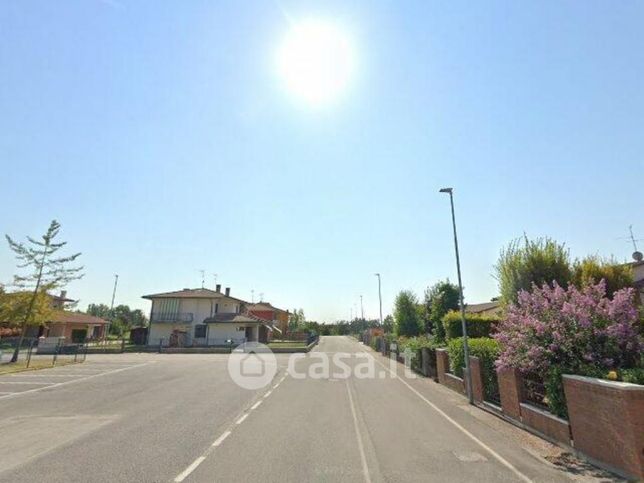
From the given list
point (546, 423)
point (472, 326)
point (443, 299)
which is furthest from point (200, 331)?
point (546, 423)

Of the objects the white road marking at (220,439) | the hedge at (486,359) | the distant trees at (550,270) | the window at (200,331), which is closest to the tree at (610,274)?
the distant trees at (550,270)

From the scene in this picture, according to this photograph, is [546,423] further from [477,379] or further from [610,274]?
[610,274]

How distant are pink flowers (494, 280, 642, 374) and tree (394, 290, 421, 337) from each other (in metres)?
37.8

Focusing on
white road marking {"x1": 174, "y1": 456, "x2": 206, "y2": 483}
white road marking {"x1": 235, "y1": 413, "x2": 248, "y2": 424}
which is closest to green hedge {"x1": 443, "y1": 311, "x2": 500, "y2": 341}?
white road marking {"x1": 235, "y1": 413, "x2": 248, "y2": 424}

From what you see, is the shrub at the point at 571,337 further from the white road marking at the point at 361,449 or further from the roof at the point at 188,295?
the roof at the point at 188,295

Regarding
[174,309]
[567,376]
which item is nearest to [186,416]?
[567,376]

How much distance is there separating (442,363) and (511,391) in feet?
28.8

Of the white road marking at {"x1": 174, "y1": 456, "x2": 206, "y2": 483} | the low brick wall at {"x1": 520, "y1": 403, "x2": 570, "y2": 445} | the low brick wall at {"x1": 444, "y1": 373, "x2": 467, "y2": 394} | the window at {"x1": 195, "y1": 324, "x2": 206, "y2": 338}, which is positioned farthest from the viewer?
the window at {"x1": 195, "y1": 324, "x2": 206, "y2": 338}

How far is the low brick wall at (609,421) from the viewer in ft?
23.4

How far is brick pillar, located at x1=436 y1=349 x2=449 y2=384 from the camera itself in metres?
20.6

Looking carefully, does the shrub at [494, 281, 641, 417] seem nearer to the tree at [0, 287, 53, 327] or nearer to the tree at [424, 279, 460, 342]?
the tree at [424, 279, 460, 342]

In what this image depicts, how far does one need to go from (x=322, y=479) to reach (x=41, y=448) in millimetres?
6242

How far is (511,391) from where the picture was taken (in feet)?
40.5

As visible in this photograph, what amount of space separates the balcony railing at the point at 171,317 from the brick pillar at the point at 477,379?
4395cm
